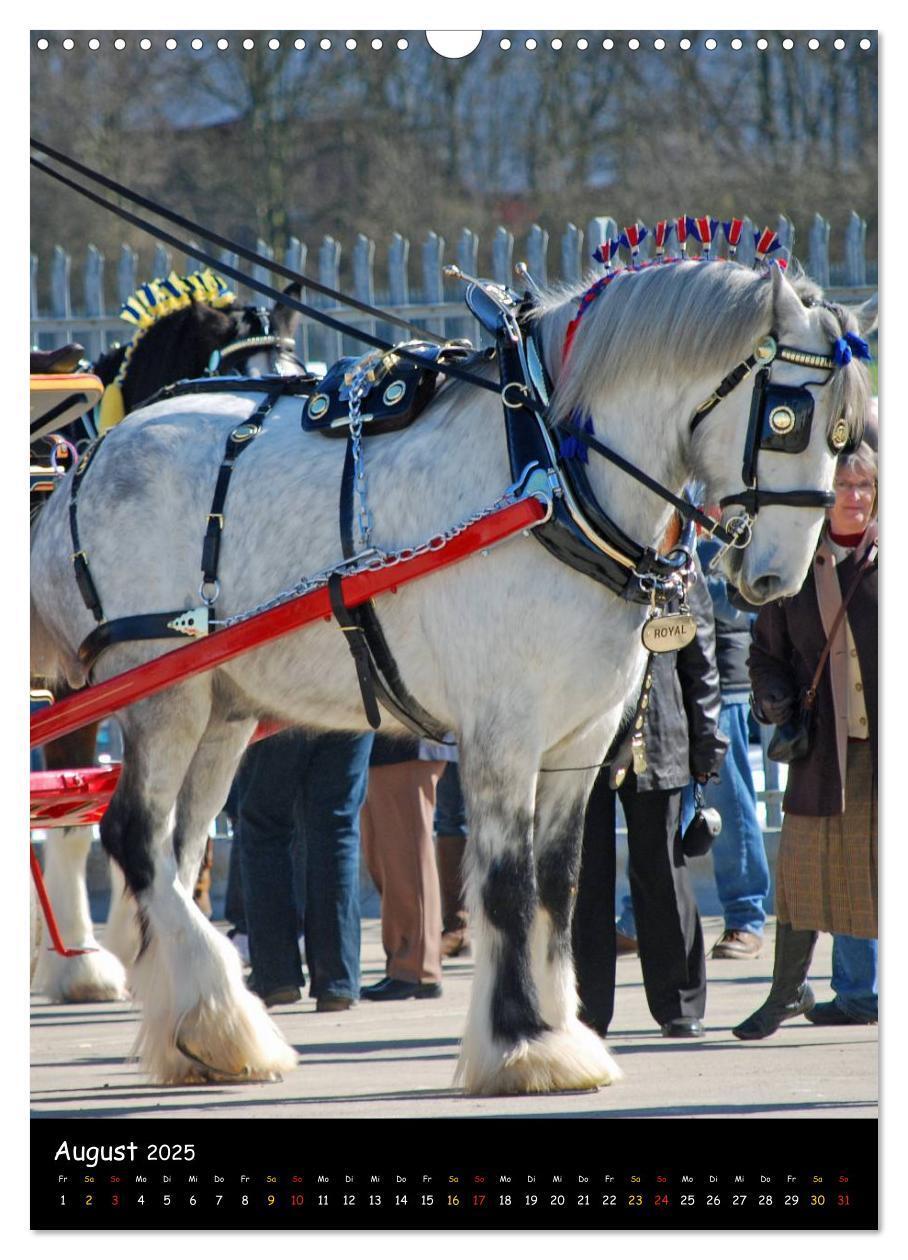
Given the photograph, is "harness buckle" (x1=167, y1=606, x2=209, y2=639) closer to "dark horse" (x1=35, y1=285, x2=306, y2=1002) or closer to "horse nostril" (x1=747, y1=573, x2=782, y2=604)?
"horse nostril" (x1=747, y1=573, x2=782, y2=604)

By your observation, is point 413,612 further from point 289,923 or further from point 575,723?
point 289,923

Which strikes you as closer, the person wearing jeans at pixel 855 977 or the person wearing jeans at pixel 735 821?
the person wearing jeans at pixel 855 977

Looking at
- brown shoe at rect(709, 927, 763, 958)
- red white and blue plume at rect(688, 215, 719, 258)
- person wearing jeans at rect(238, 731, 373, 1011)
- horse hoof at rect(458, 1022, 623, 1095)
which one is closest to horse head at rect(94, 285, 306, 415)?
person wearing jeans at rect(238, 731, 373, 1011)

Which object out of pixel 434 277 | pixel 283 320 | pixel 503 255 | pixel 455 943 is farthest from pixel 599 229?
pixel 455 943

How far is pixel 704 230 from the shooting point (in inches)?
164

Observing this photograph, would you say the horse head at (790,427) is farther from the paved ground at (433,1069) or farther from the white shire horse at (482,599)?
the paved ground at (433,1069)

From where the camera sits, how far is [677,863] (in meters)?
5.40

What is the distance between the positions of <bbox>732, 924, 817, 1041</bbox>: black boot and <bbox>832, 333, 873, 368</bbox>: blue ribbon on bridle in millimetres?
1902

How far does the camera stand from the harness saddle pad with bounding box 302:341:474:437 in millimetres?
4422

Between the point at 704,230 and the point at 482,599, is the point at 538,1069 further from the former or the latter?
the point at 704,230

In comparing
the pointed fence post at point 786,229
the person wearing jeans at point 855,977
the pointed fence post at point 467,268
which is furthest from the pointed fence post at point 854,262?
the person wearing jeans at point 855,977

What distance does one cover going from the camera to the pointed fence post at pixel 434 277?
360 inches

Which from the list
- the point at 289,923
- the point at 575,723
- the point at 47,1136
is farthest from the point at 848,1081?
the point at 289,923

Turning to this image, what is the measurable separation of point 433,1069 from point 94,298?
19.7 feet
